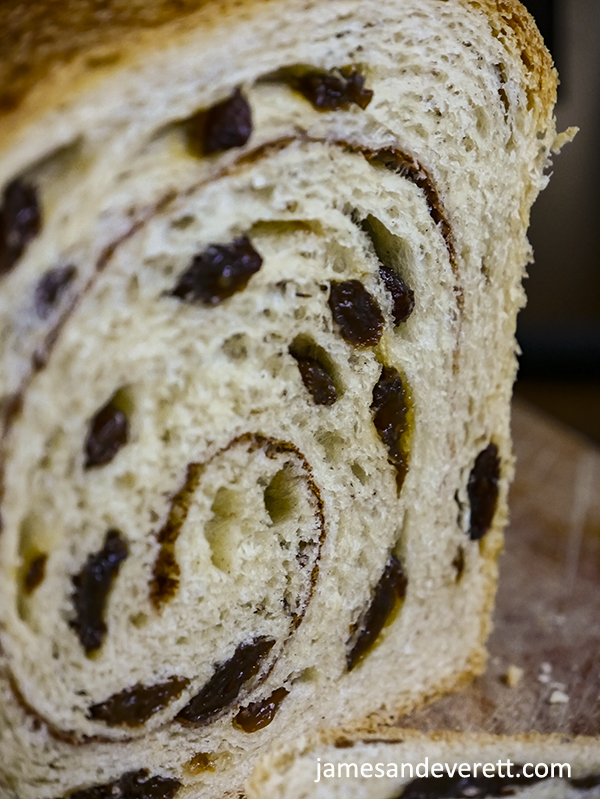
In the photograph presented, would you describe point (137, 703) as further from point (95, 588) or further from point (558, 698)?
point (558, 698)

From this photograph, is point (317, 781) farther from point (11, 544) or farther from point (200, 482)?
point (11, 544)

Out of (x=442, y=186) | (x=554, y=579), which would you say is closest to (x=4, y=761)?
(x=442, y=186)

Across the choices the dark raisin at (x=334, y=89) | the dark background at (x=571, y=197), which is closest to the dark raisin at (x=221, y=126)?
the dark raisin at (x=334, y=89)

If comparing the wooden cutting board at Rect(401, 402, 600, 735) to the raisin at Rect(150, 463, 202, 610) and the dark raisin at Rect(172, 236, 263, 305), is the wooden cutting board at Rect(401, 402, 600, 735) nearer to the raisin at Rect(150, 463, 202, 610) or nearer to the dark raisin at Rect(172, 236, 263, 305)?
the raisin at Rect(150, 463, 202, 610)

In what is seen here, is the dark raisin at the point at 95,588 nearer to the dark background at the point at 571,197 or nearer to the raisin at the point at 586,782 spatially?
the raisin at the point at 586,782

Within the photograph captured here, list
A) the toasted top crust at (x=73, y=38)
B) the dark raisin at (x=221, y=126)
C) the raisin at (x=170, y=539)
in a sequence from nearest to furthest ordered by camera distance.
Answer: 1. the toasted top crust at (x=73, y=38)
2. the dark raisin at (x=221, y=126)
3. the raisin at (x=170, y=539)

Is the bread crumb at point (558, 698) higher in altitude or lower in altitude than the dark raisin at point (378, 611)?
lower
